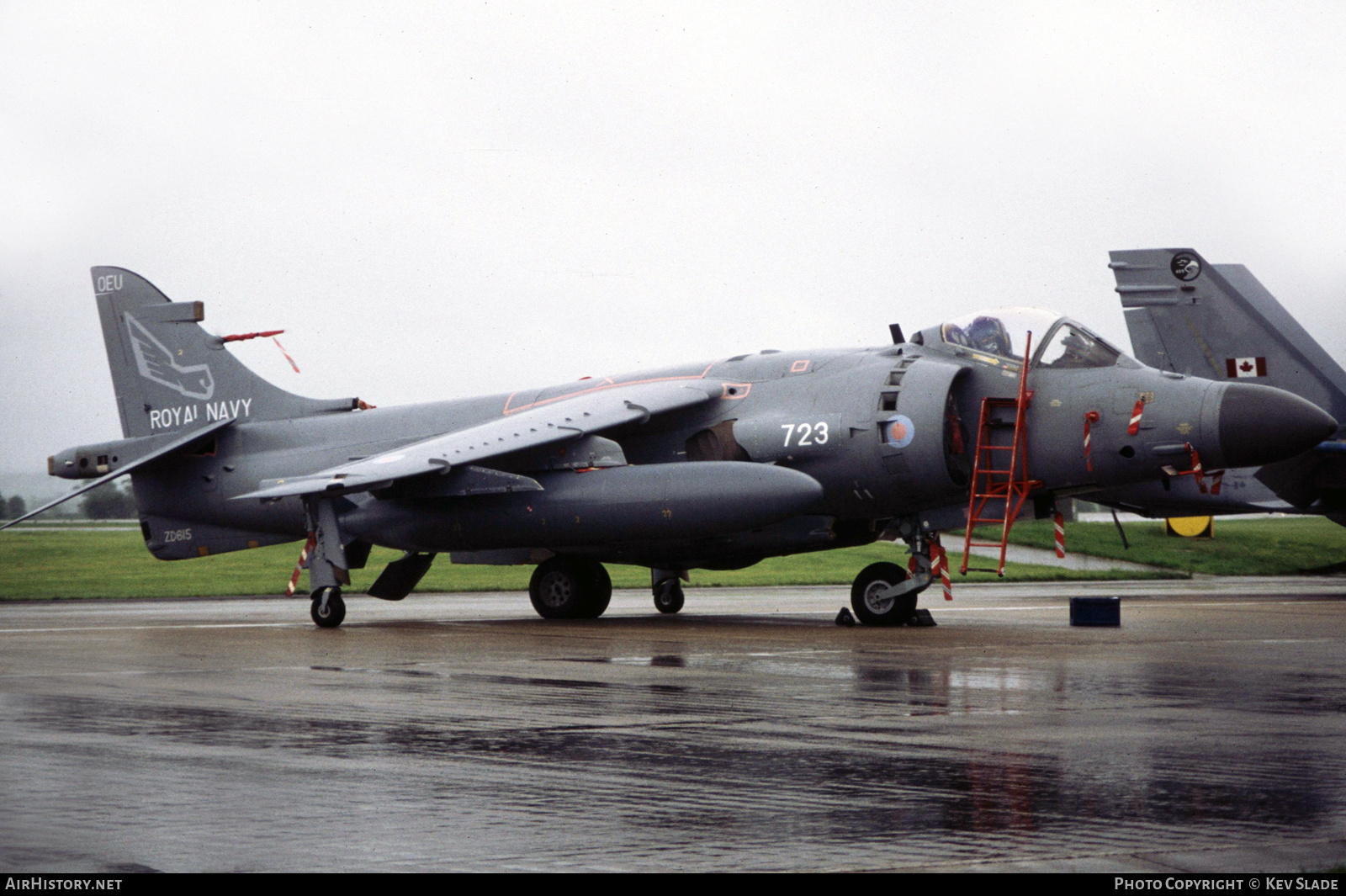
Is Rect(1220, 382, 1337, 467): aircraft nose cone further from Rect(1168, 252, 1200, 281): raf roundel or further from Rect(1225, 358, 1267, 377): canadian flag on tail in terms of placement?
Rect(1168, 252, 1200, 281): raf roundel

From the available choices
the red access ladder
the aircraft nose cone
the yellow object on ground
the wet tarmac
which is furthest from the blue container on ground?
the yellow object on ground

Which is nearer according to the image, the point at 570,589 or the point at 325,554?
the point at 325,554

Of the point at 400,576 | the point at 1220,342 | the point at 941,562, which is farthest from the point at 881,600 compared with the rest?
the point at 1220,342

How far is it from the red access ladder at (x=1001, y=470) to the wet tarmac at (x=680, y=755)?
7.77 ft

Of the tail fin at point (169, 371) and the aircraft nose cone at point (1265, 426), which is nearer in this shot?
the aircraft nose cone at point (1265, 426)

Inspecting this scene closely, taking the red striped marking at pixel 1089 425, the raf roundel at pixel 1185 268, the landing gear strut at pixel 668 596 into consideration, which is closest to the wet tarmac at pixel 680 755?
the red striped marking at pixel 1089 425

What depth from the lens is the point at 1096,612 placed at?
17.3m

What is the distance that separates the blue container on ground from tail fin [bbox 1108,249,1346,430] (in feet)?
31.7

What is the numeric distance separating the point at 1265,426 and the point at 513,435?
855 cm

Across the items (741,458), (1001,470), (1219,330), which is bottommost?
(1001,470)

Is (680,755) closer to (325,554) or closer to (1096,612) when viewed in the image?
(1096,612)

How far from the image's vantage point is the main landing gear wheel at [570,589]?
64.8 ft

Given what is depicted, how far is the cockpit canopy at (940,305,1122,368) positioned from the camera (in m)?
17.2

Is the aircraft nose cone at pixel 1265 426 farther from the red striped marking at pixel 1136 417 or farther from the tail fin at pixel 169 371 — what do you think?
the tail fin at pixel 169 371
